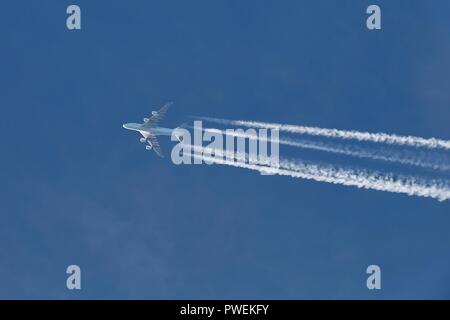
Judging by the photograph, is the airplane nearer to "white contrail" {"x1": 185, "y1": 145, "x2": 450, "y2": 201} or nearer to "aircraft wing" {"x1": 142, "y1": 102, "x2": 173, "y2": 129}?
"aircraft wing" {"x1": 142, "y1": 102, "x2": 173, "y2": 129}

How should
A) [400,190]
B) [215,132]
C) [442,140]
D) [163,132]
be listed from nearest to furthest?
1. [400,190]
2. [442,140]
3. [215,132]
4. [163,132]

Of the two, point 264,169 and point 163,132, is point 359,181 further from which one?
point 163,132

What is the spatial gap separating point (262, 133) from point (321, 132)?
33.8ft

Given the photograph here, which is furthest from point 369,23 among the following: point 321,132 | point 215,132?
point 215,132

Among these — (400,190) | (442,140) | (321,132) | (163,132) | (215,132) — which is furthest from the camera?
(163,132)

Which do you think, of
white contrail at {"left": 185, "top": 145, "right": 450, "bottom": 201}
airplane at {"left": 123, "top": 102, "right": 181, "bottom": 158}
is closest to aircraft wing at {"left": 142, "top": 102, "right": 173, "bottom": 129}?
airplane at {"left": 123, "top": 102, "right": 181, "bottom": 158}

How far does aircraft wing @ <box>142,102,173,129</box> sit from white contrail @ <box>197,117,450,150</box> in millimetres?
9179

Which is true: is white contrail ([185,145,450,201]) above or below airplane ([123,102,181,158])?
below

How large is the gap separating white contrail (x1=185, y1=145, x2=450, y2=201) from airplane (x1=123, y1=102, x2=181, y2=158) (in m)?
17.7

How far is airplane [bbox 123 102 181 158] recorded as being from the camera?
11818 centimetres

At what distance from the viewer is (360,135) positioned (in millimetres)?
99750

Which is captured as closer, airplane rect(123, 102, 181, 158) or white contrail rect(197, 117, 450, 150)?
white contrail rect(197, 117, 450, 150)

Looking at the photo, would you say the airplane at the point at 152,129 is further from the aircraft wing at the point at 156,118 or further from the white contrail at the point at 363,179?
the white contrail at the point at 363,179

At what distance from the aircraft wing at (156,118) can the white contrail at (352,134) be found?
9.18 meters
